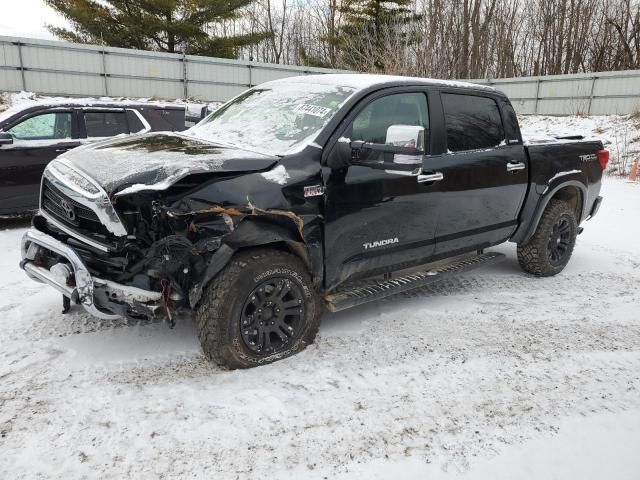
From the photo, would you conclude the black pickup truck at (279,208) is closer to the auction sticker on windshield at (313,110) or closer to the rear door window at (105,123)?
the auction sticker on windshield at (313,110)

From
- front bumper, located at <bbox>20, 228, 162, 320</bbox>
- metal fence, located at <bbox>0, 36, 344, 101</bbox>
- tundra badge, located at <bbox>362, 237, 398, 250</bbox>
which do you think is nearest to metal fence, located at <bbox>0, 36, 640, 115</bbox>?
metal fence, located at <bbox>0, 36, 344, 101</bbox>

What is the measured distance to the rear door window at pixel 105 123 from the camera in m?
7.28

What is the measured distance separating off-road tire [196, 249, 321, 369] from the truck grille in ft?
2.40

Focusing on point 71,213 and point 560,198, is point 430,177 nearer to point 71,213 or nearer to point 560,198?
point 560,198

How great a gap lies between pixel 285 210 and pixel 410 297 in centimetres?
198

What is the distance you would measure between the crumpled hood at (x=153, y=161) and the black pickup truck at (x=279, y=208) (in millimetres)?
11

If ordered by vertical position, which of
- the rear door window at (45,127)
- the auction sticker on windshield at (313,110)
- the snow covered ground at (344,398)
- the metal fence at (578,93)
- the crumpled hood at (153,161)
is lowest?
the snow covered ground at (344,398)

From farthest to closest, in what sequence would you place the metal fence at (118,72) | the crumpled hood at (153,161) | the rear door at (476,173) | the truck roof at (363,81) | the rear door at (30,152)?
the metal fence at (118,72) → the rear door at (30,152) → the rear door at (476,173) → the truck roof at (363,81) → the crumpled hood at (153,161)

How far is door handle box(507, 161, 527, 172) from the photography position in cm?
463

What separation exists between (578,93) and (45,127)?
20133 millimetres

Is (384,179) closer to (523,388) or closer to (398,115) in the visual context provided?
(398,115)

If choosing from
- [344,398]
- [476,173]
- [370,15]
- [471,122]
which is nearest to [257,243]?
[344,398]

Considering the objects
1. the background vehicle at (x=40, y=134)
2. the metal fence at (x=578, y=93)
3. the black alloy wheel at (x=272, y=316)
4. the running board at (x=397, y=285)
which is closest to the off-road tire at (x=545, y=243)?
the running board at (x=397, y=285)

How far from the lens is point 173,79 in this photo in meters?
18.8
